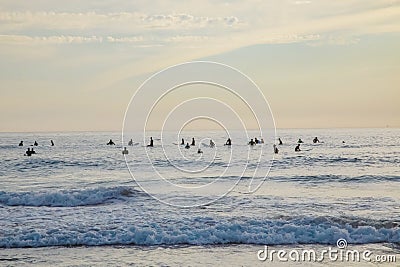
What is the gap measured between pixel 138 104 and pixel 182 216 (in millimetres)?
6386

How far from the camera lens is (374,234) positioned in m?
15.7

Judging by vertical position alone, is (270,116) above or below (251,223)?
above

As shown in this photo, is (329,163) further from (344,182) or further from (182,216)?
(182,216)

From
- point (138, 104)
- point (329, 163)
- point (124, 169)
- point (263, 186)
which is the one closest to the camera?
point (138, 104)

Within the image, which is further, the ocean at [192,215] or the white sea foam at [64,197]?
the white sea foam at [64,197]

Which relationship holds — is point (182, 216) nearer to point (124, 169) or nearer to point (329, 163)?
point (124, 169)

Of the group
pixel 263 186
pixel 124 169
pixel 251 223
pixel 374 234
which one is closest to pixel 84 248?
pixel 251 223

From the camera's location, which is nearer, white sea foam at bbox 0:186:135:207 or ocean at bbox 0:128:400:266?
ocean at bbox 0:128:400:266

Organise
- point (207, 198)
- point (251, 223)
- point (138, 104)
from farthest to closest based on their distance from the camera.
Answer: point (207, 198)
point (251, 223)
point (138, 104)

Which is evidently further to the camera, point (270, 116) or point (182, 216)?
point (182, 216)

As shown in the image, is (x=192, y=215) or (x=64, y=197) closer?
(x=192, y=215)

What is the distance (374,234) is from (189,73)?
7456 millimetres

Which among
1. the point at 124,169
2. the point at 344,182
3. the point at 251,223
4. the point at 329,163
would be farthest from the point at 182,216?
the point at 329,163

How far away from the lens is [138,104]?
1348 cm
